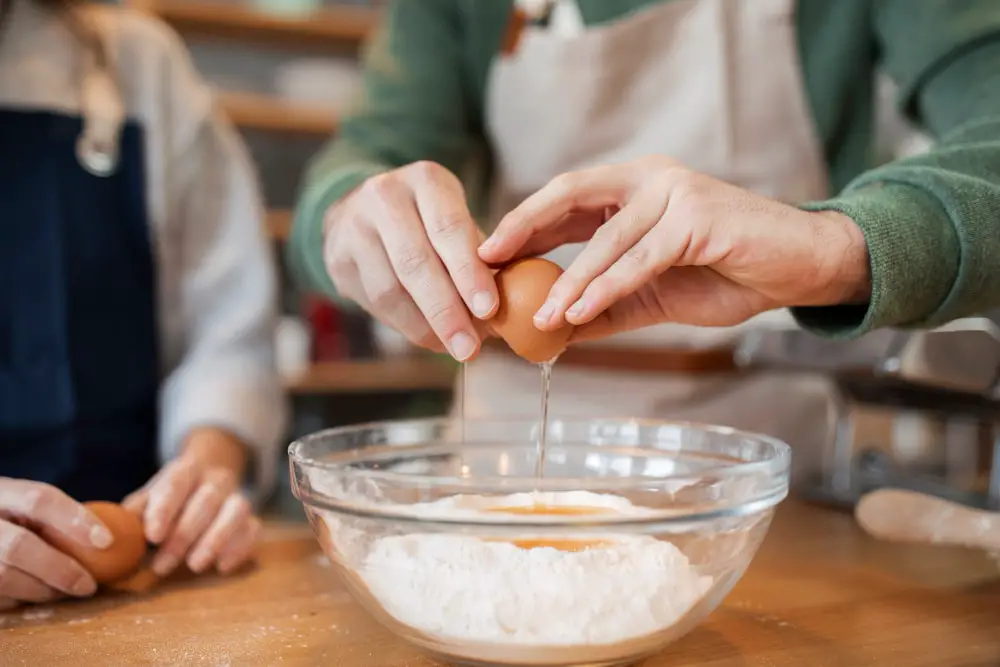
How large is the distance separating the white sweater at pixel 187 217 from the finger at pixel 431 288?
467 mm

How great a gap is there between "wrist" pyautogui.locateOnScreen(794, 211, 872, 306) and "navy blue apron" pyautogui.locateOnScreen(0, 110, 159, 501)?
0.82 metres

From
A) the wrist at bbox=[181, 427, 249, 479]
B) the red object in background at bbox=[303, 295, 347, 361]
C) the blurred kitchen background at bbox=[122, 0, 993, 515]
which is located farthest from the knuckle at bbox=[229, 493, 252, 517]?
the red object in background at bbox=[303, 295, 347, 361]

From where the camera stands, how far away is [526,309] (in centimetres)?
64

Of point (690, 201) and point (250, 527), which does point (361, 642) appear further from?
point (690, 201)

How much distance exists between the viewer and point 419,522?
1.66ft

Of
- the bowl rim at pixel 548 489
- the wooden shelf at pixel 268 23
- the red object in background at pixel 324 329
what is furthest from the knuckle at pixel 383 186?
the wooden shelf at pixel 268 23

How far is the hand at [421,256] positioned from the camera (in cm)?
65

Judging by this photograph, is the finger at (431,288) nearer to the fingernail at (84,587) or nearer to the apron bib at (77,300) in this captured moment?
the fingernail at (84,587)

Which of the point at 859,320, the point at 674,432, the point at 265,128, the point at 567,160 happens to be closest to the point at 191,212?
the point at 567,160

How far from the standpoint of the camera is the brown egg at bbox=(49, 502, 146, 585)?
681 mm

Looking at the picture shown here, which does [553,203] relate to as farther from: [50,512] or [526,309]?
[50,512]

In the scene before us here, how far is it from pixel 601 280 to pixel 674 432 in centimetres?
20

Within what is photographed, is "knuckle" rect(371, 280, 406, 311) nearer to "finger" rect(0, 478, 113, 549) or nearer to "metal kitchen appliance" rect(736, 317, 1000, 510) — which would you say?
"finger" rect(0, 478, 113, 549)

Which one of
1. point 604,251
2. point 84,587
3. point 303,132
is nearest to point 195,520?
point 84,587
